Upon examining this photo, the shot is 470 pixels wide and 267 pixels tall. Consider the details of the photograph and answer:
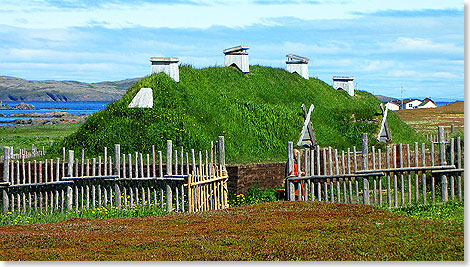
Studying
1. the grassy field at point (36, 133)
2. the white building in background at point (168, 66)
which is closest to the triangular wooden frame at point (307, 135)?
the white building in background at point (168, 66)

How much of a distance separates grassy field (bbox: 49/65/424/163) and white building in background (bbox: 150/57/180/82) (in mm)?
336

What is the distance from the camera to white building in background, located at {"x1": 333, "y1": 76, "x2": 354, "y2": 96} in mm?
39062

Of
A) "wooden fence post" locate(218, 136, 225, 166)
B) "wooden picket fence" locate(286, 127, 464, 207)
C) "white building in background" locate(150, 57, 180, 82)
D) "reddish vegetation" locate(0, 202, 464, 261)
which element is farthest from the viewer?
"white building in background" locate(150, 57, 180, 82)

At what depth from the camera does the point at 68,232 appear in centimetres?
1534

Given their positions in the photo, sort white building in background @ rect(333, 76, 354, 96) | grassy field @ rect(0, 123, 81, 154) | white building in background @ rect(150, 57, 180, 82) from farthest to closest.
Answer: grassy field @ rect(0, 123, 81, 154), white building in background @ rect(333, 76, 354, 96), white building in background @ rect(150, 57, 180, 82)

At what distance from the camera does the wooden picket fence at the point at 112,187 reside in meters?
20.4

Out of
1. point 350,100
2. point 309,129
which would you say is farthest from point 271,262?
point 350,100

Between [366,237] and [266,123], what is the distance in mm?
16143

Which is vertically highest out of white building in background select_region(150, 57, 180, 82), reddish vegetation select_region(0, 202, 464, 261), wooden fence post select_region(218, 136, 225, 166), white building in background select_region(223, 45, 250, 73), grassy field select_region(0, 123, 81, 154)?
white building in background select_region(223, 45, 250, 73)

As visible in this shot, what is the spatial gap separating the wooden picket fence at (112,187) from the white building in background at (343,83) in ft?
61.4

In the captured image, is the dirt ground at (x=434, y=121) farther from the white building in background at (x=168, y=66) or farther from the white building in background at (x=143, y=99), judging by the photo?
the white building in background at (x=143, y=99)

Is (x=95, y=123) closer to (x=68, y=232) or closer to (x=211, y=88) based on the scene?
(x=211, y=88)

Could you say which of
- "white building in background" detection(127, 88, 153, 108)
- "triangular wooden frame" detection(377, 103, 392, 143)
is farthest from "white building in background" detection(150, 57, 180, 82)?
"triangular wooden frame" detection(377, 103, 392, 143)

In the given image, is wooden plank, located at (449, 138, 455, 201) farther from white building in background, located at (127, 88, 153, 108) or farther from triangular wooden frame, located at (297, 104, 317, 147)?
white building in background, located at (127, 88, 153, 108)
